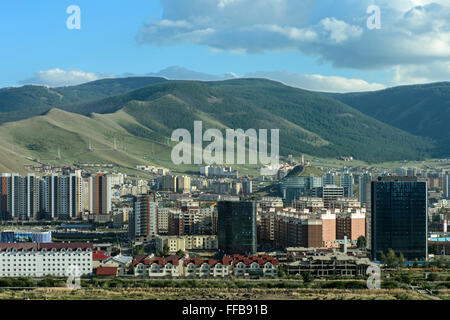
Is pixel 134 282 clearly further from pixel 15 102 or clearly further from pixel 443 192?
pixel 15 102

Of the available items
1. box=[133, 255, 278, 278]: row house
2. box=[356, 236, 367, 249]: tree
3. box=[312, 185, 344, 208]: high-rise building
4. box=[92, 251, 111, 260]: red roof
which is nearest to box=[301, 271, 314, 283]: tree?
box=[133, 255, 278, 278]: row house

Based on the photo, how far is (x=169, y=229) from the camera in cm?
2905

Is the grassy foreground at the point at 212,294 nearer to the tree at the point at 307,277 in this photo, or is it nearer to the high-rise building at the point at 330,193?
the tree at the point at 307,277

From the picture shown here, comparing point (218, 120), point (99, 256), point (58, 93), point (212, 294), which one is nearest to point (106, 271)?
point (99, 256)

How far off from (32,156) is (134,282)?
42803 mm

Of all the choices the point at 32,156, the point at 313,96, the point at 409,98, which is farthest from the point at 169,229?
the point at 409,98

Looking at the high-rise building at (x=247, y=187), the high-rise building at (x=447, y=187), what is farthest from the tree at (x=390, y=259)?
the high-rise building at (x=247, y=187)

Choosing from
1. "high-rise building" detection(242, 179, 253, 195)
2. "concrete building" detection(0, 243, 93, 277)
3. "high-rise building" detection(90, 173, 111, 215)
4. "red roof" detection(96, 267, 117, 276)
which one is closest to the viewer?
"red roof" detection(96, 267, 117, 276)

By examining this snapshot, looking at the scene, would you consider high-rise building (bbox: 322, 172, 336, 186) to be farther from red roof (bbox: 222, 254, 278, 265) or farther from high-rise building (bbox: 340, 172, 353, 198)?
red roof (bbox: 222, 254, 278, 265)

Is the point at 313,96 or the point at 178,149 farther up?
the point at 313,96

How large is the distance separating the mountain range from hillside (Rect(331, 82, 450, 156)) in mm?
151

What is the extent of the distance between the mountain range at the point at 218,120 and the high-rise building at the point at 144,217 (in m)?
21.7

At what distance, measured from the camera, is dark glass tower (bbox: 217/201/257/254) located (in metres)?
23.3
